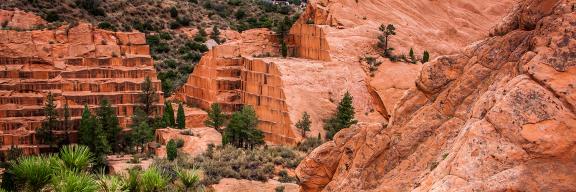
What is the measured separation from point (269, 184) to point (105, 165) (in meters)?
10.3

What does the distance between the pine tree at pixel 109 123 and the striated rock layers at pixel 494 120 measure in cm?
3302

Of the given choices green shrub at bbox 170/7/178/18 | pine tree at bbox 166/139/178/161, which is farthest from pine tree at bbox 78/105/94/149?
green shrub at bbox 170/7/178/18

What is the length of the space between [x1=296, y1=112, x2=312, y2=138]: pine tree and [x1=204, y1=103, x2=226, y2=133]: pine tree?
5608 mm

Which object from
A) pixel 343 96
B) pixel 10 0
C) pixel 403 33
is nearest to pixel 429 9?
pixel 403 33

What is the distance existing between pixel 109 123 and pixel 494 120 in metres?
38.5

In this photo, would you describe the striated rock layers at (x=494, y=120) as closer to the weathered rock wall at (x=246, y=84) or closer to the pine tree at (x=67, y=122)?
the weathered rock wall at (x=246, y=84)

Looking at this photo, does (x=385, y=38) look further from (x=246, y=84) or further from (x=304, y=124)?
(x=304, y=124)

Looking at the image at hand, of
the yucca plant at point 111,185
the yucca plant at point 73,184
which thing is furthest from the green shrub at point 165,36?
the yucca plant at point 73,184

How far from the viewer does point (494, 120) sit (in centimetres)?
1037

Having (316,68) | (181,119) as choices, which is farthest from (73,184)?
(316,68)

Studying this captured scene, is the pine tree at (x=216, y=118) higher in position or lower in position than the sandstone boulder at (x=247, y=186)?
higher

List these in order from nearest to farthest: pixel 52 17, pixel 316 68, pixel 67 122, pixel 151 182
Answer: pixel 151 182 < pixel 67 122 < pixel 316 68 < pixel 52 17

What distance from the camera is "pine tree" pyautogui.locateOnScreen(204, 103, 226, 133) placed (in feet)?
162

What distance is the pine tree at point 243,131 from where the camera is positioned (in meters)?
45.6
